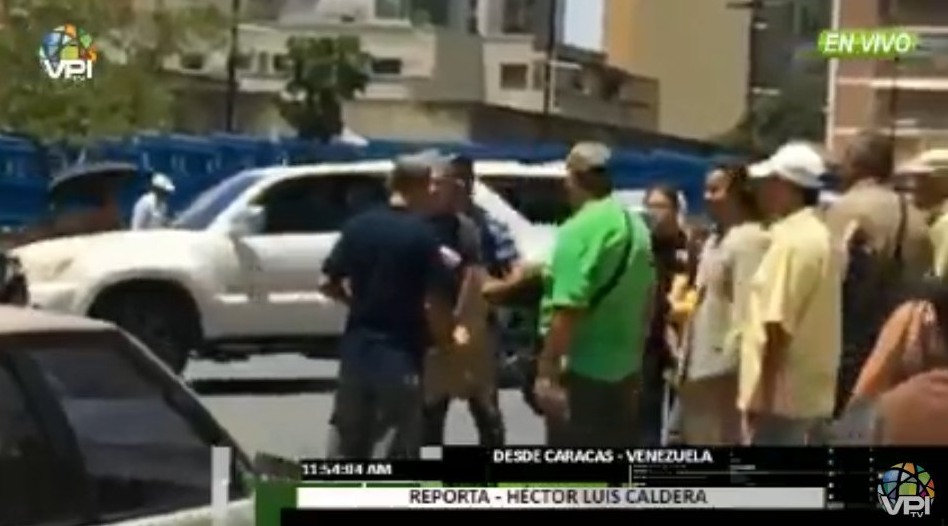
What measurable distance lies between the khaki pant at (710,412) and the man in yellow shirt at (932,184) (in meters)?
0.44

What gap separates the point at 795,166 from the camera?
126 inches

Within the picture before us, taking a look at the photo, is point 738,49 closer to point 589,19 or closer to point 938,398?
point 589,19

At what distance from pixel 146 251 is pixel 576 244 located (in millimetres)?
718

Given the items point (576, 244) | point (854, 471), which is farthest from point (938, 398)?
point (576, 244)

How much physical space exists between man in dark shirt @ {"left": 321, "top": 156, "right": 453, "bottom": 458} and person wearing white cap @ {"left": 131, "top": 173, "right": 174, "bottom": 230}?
296 mm

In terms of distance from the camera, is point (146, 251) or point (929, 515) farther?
point (929, 515)

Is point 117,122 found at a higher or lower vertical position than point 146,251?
higher

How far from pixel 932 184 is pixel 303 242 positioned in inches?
42.5

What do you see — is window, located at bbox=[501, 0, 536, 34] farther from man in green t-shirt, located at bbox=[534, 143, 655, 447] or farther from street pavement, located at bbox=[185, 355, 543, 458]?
street pavement, located at bbox=[185, 355, 543, 458]

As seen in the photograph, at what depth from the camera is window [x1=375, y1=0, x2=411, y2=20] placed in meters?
3.18

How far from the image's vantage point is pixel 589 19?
3229 mm

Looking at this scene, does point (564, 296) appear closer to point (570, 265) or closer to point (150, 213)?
point (570, 265)

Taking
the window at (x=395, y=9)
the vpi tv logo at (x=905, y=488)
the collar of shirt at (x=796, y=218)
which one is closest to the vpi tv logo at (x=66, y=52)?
the window at (x=395, y=9)

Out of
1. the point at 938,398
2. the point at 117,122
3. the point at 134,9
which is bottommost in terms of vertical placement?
the point at 938,398
